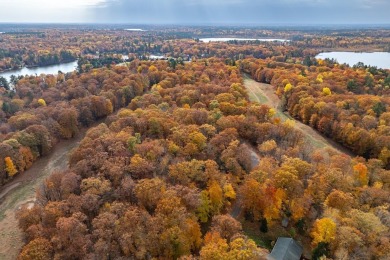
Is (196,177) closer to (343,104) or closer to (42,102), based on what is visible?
(343,104)

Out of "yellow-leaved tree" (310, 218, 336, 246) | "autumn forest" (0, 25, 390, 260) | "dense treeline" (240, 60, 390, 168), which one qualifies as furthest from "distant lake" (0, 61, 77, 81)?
"yellow-leaved tree" (310, 218, 336, 246)

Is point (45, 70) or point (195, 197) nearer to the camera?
point (195, 197)

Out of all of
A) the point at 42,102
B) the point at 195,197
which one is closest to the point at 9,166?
the point at 42,102

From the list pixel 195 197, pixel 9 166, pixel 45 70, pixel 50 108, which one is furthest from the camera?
pixel 45 70

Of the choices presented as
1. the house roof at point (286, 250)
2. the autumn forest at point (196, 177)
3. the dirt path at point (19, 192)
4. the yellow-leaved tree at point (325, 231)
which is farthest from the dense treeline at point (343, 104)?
the dirt path at point (19, 192)

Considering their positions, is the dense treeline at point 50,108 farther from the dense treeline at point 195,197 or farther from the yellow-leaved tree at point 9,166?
the dense treeline at point 195,197

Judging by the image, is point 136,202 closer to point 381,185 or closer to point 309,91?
point 381,185

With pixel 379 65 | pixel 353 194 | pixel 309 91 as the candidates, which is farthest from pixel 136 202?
pixel 379 65
